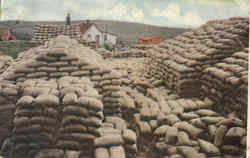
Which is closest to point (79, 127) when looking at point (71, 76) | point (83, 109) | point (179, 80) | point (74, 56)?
point (83, 109)

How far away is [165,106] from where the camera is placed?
323 centimetres

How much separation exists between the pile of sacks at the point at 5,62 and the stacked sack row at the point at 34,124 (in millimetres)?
942

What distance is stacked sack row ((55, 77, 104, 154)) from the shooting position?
2242 millimetres

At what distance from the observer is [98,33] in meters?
2.99

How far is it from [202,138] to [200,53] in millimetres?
1388

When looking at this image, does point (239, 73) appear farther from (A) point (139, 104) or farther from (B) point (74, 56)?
(B) point (74, 56)

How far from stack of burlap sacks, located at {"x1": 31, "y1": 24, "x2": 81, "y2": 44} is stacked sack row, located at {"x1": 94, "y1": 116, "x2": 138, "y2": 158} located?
1263 millimetres

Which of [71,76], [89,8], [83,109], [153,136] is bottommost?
[153,136]

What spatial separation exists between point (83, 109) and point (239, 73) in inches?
73.5

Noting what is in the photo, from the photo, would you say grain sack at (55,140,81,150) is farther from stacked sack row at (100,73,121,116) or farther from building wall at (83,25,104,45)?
building wall at (83,25,104,45)

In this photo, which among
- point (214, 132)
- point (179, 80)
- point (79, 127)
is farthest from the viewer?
point (179, 80)

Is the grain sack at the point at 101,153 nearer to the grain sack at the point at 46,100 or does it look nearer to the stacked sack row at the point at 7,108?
the grain sack at the point at 46,100

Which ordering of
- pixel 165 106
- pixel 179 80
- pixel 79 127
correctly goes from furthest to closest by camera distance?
pixel 179 80
pixel 165 106
pixel 79 127

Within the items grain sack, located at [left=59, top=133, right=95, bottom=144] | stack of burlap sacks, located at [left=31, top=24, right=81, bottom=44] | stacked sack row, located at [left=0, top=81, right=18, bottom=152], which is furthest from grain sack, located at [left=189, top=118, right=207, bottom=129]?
stacked sack row, located at [left=0, top=81, right=18, bottom=152]
